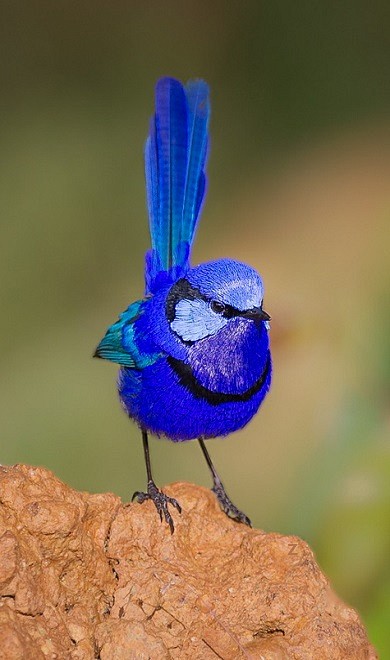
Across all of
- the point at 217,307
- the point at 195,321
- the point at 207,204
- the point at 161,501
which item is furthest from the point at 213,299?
the point at 207,204

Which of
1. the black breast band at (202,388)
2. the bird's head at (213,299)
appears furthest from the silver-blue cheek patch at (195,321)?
the black breast band at (202,388)

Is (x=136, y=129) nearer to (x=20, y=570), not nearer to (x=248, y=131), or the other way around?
(x=248, y=131)

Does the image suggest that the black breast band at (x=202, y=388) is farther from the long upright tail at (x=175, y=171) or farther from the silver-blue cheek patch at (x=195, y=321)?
the long upright tail at (x=175, y=171)

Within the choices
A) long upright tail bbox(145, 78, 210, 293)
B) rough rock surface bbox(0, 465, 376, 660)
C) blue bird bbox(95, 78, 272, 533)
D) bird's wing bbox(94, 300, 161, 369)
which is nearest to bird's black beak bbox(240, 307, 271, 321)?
blue bird bbox(95, 78, 272, 533)

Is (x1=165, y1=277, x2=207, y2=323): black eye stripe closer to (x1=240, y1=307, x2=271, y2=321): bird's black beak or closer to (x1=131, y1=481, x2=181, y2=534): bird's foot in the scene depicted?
(x1=240, y1=307, x2=271, y2=321): bird's black beak

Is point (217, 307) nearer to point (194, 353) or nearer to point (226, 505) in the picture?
point (194, 353)

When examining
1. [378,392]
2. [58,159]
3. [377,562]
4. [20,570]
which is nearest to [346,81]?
[58,159]
